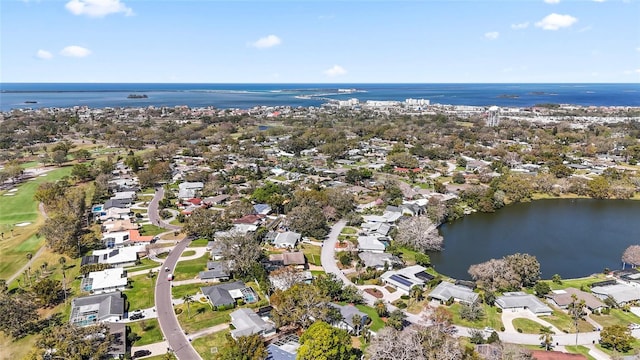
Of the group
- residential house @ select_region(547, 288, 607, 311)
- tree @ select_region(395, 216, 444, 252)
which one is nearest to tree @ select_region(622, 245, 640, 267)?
residential house @ select_region(547, 288, 607, 311)

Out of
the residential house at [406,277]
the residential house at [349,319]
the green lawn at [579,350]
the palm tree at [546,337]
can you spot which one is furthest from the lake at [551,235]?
the residential house at [349,319]

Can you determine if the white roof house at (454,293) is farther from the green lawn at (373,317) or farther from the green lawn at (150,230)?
the green lawn at (150,230)

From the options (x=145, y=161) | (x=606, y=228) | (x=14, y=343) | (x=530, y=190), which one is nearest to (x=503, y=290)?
(x=606, y=228)

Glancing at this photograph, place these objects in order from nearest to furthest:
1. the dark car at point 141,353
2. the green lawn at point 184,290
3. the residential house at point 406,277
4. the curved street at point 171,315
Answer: the dark car at point 141,353 < the curved street at point 171,315 < the green lawn at point 184,290 < the residential house at point 406,277

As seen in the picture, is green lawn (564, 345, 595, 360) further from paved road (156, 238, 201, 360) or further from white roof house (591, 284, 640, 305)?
paved road (156, 238, 201, 360)

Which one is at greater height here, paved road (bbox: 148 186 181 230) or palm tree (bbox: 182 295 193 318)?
paved road (bbox: 148 186 181 230)

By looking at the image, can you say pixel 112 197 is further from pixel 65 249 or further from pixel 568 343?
pixel 568 343

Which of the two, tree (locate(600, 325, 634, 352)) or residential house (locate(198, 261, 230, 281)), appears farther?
residential house (locate(198, 261, 230, 281))
